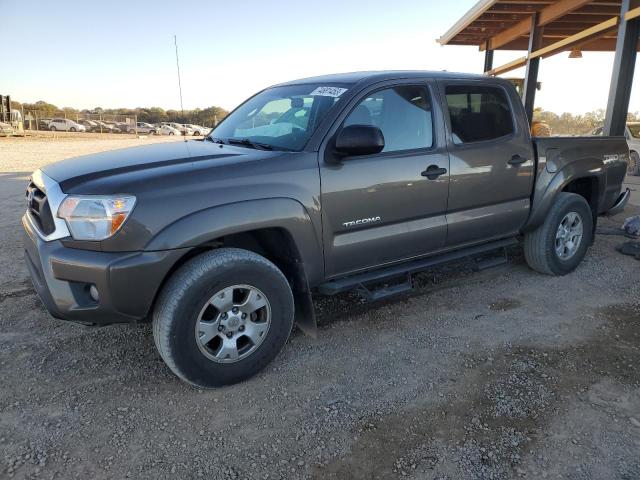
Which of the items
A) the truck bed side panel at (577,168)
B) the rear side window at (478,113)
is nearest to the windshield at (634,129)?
the truck bed side panel at (577,168)

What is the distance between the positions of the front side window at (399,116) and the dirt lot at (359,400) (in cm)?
139

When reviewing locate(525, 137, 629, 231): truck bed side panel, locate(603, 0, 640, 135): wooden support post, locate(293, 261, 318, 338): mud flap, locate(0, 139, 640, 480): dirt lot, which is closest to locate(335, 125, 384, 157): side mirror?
locate(293, 261, 318, 338): mud flap

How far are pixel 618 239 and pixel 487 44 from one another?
9612 mm

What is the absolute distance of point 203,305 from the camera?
266 cm

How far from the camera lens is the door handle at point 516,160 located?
404cm

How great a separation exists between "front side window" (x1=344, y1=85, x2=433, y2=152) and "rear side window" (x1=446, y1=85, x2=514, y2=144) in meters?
0.27

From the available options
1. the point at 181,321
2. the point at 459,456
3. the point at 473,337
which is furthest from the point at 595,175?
the point at 181,321

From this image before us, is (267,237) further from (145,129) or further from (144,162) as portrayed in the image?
(145,129)

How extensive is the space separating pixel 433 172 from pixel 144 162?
2.01 meters

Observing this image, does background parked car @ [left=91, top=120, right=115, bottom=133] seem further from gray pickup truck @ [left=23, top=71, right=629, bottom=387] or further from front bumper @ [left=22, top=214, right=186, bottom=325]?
front bumper @ [left=22, top=214, right=186, bottom=325]

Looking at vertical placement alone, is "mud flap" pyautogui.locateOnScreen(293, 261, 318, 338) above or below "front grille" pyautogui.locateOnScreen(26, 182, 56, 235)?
below

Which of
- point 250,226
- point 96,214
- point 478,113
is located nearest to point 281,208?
point 250,226

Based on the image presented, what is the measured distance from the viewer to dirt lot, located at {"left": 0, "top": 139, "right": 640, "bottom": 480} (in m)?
2.25

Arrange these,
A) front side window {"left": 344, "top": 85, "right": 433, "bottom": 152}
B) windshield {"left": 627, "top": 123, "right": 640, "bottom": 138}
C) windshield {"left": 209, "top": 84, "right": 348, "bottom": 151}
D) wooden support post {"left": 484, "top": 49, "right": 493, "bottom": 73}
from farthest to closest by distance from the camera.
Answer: wooden support post {"left": 484, "top": 49, "right": 493, "bottom": 73}
windshield {"left": 627, "top": 123, "right": 640, "bottom": 138}
front side window {"left": 344, "top": 85, "right": 433, "bottom": 152}
windshield {"left": 209, "top": 84, "right": 348, "bottom": 151}
